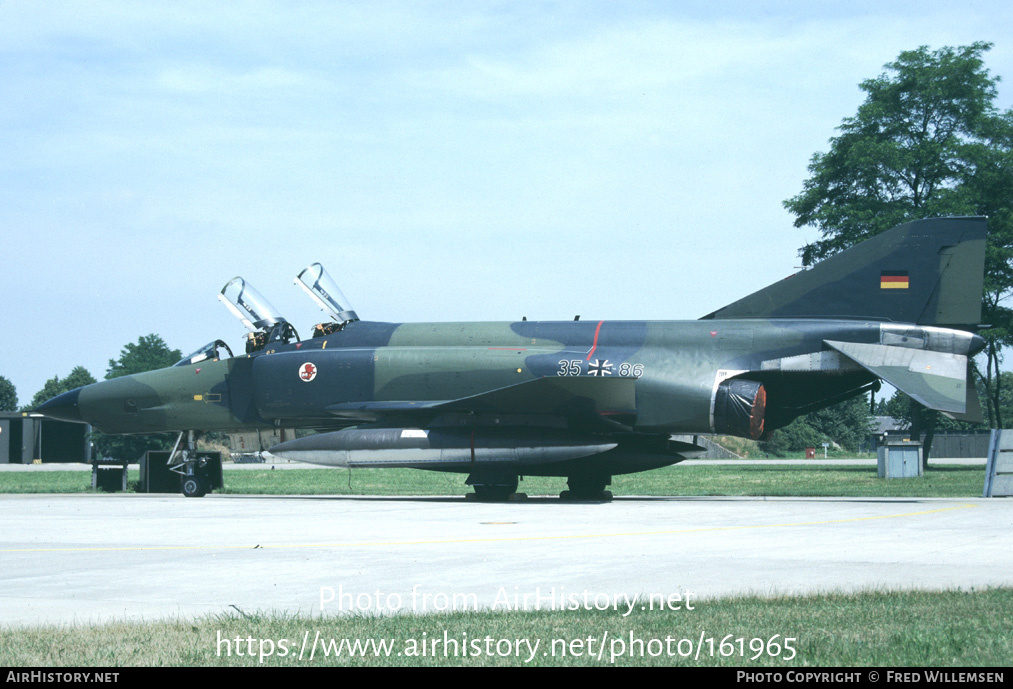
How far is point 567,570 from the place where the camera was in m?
8.59

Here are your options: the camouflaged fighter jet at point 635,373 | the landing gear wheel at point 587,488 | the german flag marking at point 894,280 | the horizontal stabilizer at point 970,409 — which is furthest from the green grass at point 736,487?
the german flag marking at point 894,280

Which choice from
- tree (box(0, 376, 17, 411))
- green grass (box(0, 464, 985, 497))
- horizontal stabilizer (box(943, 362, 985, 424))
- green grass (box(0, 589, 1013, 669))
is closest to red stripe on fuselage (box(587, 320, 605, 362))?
green grass (box(0, 464, 985, 497))

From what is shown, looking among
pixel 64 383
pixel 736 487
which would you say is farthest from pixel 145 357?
pixel 736 487

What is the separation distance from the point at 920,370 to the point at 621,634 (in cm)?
1408

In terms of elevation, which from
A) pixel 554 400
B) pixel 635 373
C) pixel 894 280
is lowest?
pixel 554 400

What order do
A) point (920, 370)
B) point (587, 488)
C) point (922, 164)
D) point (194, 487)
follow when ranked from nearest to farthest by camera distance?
point (920, 370) → point (587, 488) → point (194, 487) → point (922, 164)

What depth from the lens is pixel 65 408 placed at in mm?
22141

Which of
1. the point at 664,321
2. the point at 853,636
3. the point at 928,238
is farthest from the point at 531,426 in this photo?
the point at 853,636

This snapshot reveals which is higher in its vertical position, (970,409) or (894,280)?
(894,280)

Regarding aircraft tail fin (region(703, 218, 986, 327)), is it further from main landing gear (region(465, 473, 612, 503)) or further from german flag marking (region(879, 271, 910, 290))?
main landing gear (region(465, 473, 612, 503))

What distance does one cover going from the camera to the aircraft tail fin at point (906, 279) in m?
18.4

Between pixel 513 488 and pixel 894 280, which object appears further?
pixel 513 488

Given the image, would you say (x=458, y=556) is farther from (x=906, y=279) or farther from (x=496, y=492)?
(x=906, y=279)
